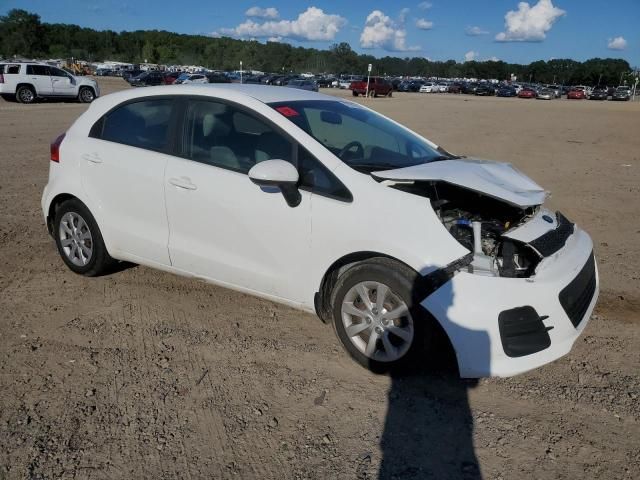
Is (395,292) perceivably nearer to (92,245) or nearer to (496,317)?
(496,317)

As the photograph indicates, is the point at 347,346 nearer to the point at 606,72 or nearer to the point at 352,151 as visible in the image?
the point at 352,151

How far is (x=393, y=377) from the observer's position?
3.53 meters

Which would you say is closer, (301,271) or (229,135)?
(301,271)

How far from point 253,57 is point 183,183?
149255 millimetres

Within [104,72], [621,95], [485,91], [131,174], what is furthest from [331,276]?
[104,72]

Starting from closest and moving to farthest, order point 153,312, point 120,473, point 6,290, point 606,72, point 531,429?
1. point 120,473
2. point 531,429
3. point 153,312
4. point 6,290
5. point 606,72

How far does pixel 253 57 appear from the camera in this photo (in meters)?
145

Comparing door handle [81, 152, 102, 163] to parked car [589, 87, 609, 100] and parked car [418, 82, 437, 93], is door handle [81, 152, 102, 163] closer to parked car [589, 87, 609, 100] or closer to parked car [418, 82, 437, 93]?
parked car [418, 82, 437, 93]

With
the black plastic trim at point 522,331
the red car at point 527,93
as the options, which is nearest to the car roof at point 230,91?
the black plastic trim at point 522,331

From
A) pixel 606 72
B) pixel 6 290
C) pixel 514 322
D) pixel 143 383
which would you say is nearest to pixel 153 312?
pixel 143 383

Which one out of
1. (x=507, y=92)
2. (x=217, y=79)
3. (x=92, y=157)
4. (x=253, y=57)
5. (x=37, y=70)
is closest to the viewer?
(x=92, y=157)

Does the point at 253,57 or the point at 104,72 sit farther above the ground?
the point at 253,57

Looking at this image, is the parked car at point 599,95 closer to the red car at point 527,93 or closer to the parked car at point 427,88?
the red car at point 527,93

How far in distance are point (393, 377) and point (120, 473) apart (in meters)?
1.65
